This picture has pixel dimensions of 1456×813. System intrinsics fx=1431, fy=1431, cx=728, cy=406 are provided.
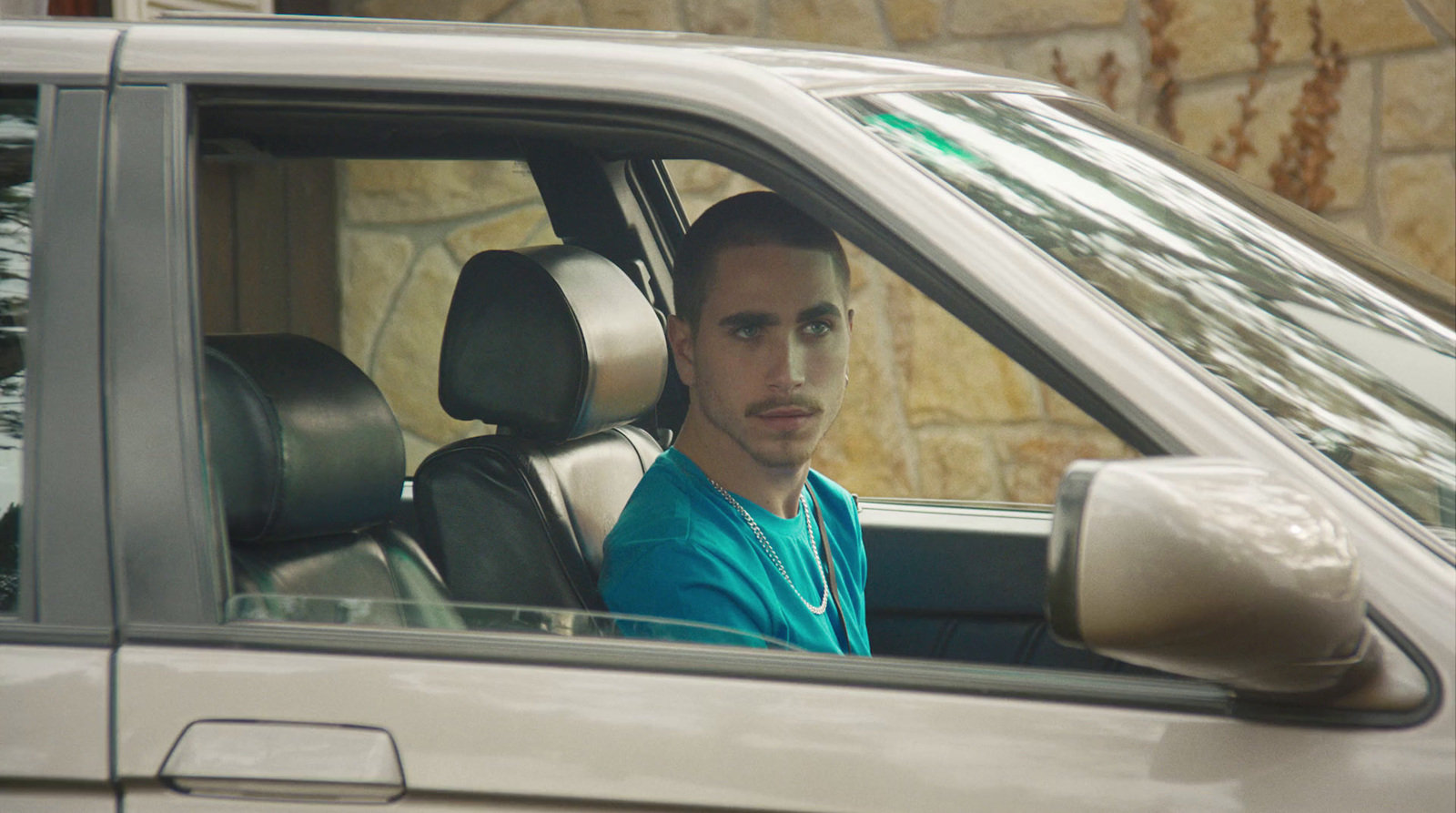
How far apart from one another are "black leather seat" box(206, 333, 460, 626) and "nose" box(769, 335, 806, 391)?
507 mm

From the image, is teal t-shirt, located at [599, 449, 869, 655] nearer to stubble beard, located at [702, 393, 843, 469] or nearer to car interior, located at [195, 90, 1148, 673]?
stubble beard, located at [702, 393, 843, 469]

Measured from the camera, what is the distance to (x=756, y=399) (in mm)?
1954

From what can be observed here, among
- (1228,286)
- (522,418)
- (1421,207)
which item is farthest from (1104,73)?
(1228,286)

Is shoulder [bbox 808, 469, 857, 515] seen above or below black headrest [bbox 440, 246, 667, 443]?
below

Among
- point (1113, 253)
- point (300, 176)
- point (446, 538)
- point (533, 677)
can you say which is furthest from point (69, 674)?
point (300, 176)

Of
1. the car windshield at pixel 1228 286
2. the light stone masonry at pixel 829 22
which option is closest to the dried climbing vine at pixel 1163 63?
the light stone masonry at pixel 829 22

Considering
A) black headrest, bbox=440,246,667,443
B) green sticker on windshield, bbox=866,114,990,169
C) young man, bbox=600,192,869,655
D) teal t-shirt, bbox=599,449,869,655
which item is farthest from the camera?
black headrest, bbox=440,246,667,443

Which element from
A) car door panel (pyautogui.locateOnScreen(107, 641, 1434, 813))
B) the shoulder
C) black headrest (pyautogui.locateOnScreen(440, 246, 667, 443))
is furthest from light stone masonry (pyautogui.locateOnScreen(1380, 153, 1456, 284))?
car door panel (pyautogui.locateOnScreen(107, 641, 1434, 813))

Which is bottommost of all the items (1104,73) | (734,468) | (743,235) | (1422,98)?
(734,468)

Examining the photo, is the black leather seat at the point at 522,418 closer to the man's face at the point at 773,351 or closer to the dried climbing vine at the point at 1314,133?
the man's face at the point at 773,351

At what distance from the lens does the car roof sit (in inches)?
55.5

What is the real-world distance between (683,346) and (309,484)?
2.02ft

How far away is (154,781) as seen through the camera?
129cm

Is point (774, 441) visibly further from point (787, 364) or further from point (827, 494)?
point (827, 494)
